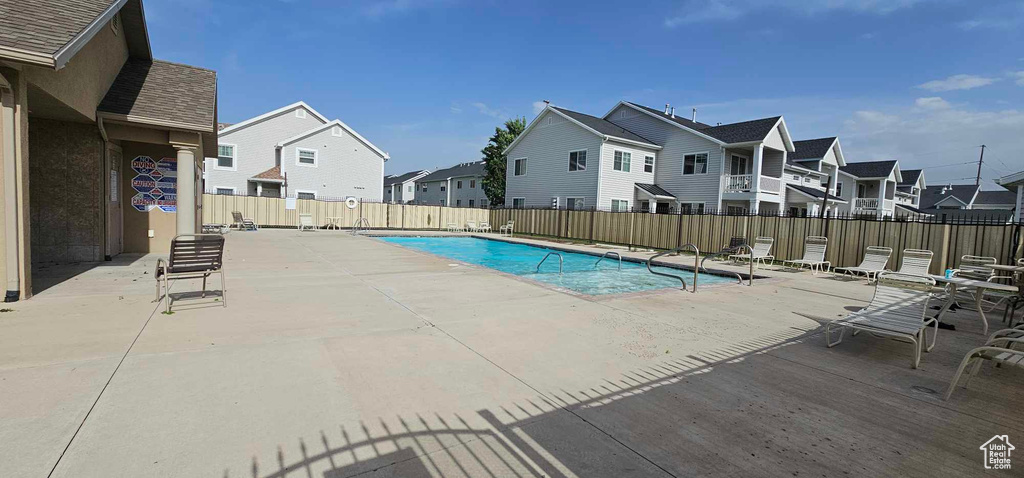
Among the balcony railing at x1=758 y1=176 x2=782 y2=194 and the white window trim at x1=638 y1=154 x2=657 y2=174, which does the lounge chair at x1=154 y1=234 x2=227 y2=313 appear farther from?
the white window trim at x1=638 y1=154 x2=657 y2=174

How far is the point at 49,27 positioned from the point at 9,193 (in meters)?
2.40

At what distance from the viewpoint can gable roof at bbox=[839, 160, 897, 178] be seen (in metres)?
34.3

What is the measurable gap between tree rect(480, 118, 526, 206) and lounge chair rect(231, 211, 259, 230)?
70.5ft

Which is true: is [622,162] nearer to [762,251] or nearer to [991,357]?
[762,251]

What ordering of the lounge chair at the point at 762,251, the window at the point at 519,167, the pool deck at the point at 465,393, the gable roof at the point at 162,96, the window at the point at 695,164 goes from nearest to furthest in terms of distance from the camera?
the pool deck at the point at 465,393, the gable roof at the point at 162,96, the lounge chair at the point at 762,251, the window at the point at 695,164, the window at the point at 519,167

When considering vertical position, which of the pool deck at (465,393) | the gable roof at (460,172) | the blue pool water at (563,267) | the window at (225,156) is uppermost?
the gable roof at (460,172)

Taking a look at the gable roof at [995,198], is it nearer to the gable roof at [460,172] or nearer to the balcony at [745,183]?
the balcony at [745,183]

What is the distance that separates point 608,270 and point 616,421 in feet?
37.6

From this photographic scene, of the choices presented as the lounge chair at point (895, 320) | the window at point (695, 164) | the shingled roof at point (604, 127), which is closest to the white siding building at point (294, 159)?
the shingled roof at point (604, 127)

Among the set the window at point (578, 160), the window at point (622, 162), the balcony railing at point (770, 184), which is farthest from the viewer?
the window at point (578, 160)

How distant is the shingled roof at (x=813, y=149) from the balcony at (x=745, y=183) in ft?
26.0

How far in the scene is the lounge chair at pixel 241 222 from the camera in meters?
22.9

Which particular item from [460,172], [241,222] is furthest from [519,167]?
[460,172]

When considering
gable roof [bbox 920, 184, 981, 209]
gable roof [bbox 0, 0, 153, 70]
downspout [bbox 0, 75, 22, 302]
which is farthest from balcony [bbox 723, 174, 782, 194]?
gable roof [bbox 920, 184, 981, 209]
